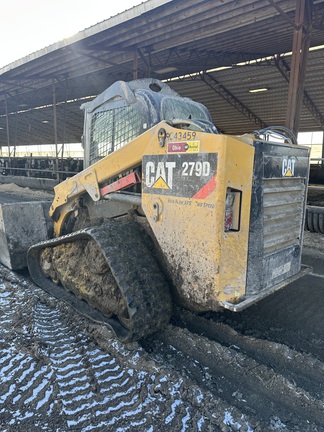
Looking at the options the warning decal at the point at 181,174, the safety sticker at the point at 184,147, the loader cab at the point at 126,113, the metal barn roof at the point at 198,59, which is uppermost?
the metal barn roof at the point at 198,59

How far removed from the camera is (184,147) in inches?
100

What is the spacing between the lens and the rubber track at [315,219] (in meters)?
6.69

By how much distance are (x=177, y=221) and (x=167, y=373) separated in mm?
1111

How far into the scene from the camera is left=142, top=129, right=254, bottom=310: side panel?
2352mm

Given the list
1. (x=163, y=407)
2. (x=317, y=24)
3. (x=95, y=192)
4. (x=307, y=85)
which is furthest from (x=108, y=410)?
(x=307, y=85)

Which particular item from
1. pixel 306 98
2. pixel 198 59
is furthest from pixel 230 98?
pixel 198 59

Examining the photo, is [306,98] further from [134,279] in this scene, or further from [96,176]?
[134,279]

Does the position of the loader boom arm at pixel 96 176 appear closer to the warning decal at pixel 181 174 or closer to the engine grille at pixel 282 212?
the warning decal at pixel 181 174

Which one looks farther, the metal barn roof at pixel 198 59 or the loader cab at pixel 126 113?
the metal barn roof at pixel 198 59

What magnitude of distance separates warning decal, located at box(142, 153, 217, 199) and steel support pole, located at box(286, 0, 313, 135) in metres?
5.43

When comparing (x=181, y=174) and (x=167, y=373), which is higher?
(x=181, y=174)

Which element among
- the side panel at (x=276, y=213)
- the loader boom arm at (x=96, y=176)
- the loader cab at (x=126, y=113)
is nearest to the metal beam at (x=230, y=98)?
the loader cab at (x=126, y=113)

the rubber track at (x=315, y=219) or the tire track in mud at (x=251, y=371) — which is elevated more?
the rubber track at (x=315, y=219)

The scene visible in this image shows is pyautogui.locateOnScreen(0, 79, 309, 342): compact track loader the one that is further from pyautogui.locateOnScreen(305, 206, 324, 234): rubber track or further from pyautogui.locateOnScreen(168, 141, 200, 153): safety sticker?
pyautogui.locateOnScreen(305, 206, 324, 234): rubber track
